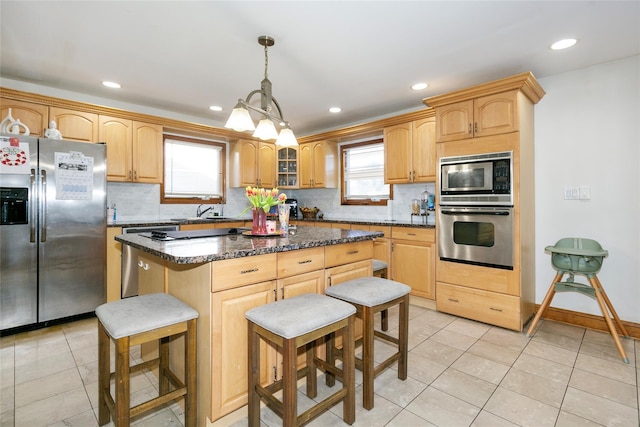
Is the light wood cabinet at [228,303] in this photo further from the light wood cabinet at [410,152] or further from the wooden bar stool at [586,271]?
the light wood cabinet at [410,152]

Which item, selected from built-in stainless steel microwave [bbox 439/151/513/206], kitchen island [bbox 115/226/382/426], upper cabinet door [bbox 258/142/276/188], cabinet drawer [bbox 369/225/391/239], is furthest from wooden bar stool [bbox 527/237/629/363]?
upper cabinet door [bbox 258/142/276/188]

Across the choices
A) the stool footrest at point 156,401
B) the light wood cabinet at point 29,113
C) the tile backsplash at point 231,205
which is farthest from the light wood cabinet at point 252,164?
the stool footrest at point 156,401

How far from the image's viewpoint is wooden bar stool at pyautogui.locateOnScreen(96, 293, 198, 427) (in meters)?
1.37

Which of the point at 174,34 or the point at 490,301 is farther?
the point at 490,301

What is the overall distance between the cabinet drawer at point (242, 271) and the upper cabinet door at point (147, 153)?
114 inches

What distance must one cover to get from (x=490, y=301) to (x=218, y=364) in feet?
8.21

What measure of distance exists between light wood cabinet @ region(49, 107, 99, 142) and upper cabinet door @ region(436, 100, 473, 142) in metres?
3.77

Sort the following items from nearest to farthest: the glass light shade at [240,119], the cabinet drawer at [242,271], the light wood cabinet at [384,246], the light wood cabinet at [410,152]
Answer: the cabinet drawer at [242,271]
the glass light shade at [240,119]
the light wood cabinet at [410,152]
the light wood cabinet at [384,246]

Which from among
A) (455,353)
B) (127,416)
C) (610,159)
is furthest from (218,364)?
(610,159)

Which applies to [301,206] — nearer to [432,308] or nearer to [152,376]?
[432,308]

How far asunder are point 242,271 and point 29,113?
3.14 metres

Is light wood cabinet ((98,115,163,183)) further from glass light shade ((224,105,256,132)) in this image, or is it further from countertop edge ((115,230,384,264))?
glass light shade ((224,105,256,132))

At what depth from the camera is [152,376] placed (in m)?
2.14

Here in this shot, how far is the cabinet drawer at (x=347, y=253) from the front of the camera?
2.12 m
